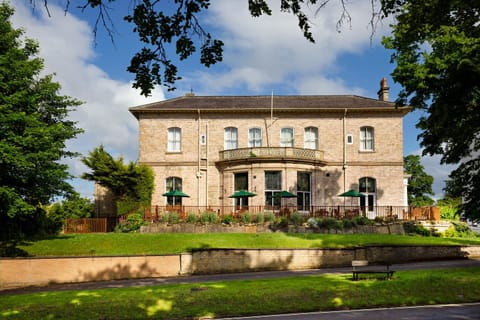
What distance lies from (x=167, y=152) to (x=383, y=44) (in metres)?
19.2

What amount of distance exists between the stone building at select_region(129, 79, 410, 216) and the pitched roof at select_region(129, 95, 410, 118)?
0.09 meters

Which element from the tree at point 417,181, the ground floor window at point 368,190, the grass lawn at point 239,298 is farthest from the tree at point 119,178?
the tree at point 417,181

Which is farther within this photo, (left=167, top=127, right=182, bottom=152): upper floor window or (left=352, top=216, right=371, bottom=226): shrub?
(left=167, top=127, right=182, bottom=152): upper floor window

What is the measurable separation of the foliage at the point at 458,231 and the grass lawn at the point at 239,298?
1576cm

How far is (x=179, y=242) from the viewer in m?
24.1

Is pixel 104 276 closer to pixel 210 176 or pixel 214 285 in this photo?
pixel 214 285

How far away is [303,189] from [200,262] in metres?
16.3

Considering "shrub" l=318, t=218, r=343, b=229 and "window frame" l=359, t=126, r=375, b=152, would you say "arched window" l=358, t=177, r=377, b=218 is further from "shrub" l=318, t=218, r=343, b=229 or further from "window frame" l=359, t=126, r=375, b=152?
"shrub" l=318, t=218, r=343, b=229

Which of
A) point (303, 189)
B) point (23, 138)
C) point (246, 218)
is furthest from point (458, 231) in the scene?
point (23, 138)

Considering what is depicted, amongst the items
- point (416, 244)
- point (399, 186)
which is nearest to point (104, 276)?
point (416, 244)

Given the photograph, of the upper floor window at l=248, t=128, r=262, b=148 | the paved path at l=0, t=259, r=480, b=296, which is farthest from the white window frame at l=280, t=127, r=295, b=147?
the paved path at l=0, t=259, r=480, b=296

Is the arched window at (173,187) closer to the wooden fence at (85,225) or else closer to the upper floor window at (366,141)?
the wooden fence at (85,225)

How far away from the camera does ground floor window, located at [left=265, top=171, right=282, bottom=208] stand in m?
34.3

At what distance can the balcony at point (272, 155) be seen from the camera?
34.1 meters
